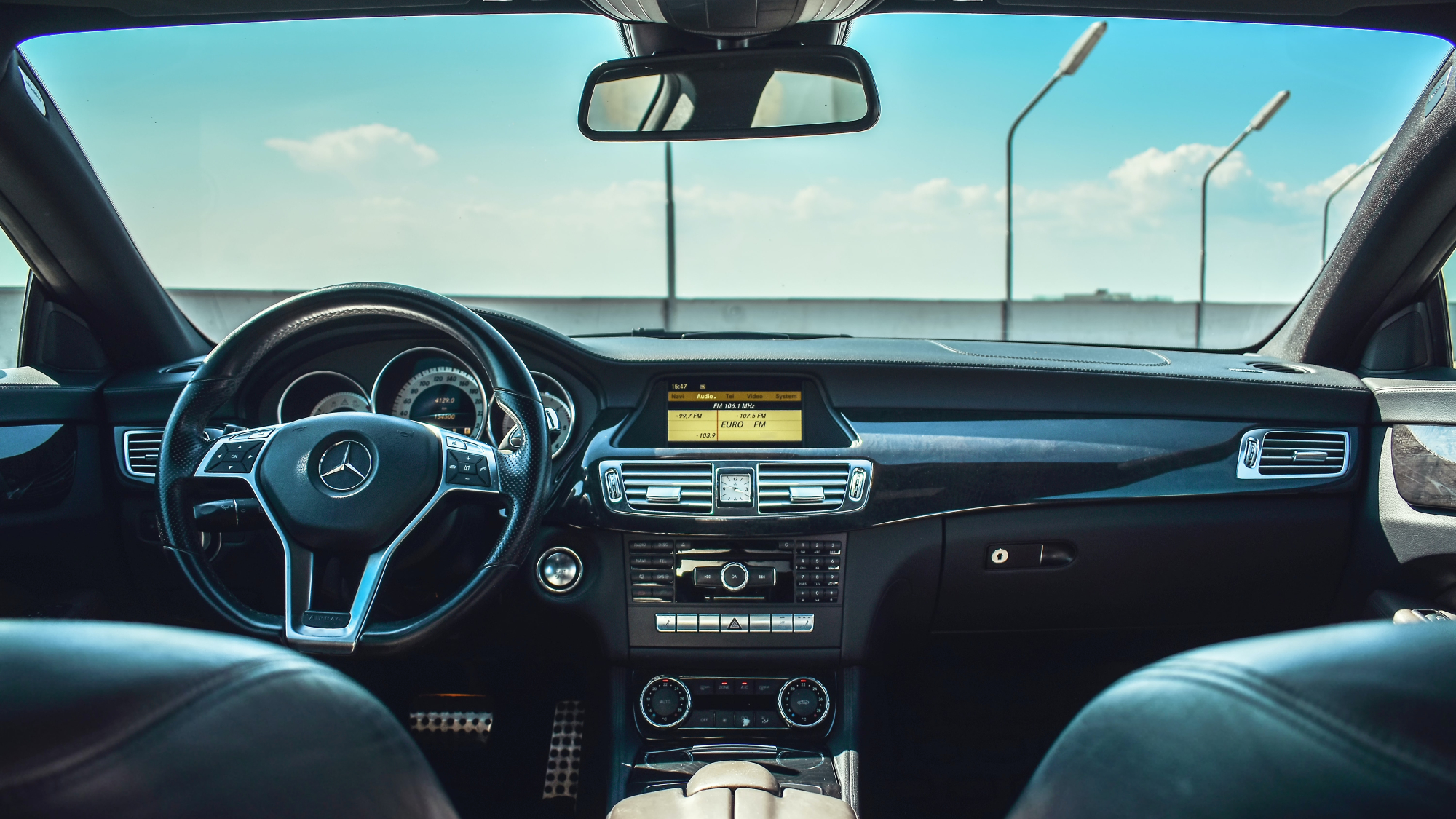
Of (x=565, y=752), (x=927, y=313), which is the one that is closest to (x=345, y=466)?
(x=565, y=752)

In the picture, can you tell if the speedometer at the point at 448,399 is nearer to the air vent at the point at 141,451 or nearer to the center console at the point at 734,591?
the center console at the point at 734,591

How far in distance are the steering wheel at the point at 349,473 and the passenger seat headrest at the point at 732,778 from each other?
74cm

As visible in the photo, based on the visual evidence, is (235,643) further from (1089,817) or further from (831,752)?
(831,752)

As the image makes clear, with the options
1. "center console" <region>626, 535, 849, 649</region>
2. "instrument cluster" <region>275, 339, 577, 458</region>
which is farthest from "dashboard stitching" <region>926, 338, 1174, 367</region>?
"instrument cluster" <region>275, 339, 577, 458</region>

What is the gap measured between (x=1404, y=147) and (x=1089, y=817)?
2.86 m

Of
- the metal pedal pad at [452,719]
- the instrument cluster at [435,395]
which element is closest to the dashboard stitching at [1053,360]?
the instrument cluster at [435,395]

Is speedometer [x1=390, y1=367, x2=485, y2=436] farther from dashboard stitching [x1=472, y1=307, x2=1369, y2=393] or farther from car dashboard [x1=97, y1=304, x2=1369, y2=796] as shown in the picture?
dashboard stitching [x1=472, y1=307, x2=1369, y2=393]

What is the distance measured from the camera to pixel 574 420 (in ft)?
8.71

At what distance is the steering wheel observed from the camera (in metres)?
1.92

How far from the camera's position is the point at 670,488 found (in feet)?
8.41

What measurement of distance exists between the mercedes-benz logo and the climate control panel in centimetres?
112

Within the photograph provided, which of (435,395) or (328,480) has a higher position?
(435,395)

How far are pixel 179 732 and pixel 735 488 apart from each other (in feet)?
6.17

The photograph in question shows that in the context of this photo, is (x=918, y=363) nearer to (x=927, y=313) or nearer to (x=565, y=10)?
(x=565, y=10)
